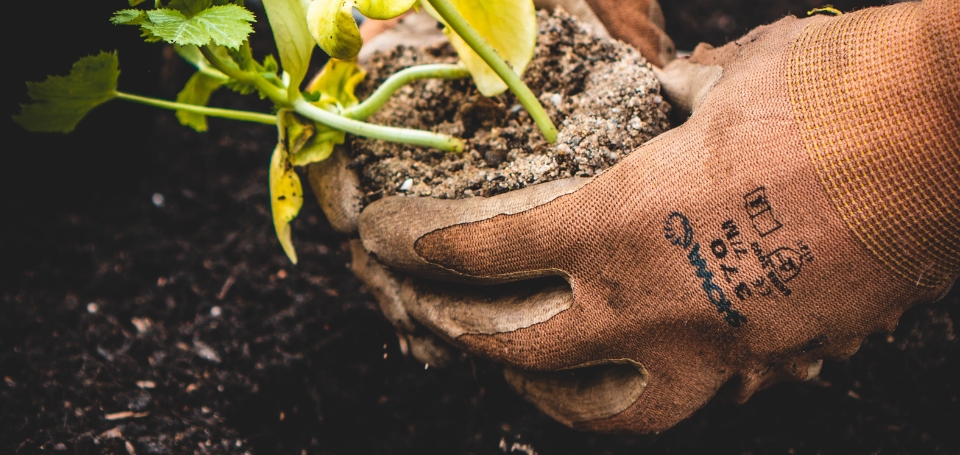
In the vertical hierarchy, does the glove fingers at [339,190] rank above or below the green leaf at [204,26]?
below

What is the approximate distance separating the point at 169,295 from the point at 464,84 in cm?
85

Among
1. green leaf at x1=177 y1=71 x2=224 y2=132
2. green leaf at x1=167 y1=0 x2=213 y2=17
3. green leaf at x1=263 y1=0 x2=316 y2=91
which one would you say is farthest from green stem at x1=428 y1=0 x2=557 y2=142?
green leaf at x1=177 y1=71 x2=224 y2=132

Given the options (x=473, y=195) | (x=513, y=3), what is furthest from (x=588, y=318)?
(x=513, y=3)

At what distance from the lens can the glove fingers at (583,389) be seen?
88 cm

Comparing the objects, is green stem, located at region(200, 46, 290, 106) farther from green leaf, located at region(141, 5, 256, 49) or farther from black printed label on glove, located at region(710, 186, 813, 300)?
black printed label on glove, located at region(710, 186, 813, 300)

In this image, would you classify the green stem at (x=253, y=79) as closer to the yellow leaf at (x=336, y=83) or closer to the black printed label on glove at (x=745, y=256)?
the yellow leaf at (x=336, y=83)

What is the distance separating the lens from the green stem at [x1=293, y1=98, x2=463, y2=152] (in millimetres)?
942

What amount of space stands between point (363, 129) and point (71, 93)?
0.45 meters

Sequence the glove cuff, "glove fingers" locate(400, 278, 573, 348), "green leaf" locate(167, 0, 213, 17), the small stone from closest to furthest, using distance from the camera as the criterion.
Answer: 1. the glove cuff
2. "green leaf" locate(167, 0, 213, 17)
3. "glove fingers" locate(400, 278, 573, 348)
4. the small stone

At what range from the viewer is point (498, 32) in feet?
3.05

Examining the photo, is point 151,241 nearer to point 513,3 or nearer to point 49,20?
point 49,20

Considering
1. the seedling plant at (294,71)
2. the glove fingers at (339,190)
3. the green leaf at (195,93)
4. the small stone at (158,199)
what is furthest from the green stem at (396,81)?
the small stone at (158,199)

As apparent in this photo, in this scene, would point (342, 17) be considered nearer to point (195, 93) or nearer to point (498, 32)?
point (498, 32)

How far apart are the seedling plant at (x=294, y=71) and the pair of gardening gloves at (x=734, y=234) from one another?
6.7 inches
